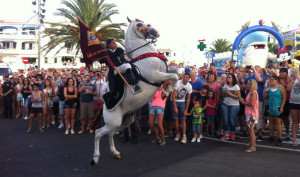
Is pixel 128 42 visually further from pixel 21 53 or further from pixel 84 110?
pixel 21 53

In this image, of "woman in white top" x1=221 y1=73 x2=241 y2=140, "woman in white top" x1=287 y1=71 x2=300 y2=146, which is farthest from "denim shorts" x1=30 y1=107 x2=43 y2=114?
"woman in white top" x1=287 y1=71 x2=300 y2=146

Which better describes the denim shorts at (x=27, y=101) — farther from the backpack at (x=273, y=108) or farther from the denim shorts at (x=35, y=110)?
the backpack at (x=273, y=108)

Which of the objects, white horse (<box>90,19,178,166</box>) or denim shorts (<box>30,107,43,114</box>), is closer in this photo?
white horse (<box>90,19,178,166</box>)

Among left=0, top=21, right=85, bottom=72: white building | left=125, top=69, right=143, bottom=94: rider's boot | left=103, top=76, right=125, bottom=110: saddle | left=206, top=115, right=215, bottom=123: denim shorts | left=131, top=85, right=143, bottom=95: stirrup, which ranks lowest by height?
left=206, top=115, right=215, bottom=123: denim shorts

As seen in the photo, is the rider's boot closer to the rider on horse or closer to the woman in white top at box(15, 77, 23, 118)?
the rider on horse

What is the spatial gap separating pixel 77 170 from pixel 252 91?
431 centimetres

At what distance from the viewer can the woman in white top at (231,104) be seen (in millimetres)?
6625

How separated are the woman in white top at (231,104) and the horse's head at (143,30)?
324 cm

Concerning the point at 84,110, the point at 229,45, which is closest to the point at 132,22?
the point at 84,110

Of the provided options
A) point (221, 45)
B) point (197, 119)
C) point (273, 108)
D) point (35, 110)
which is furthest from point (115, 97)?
point (221, 45)

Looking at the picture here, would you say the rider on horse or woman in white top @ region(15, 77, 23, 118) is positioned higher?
the rider on horse

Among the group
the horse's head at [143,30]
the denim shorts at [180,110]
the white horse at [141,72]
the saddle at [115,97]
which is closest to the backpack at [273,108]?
the denim shorts at [180,110]

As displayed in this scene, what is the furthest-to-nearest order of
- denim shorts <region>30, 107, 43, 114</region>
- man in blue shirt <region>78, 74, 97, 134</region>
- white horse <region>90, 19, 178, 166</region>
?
denim shorts <region>30, 107, 43, 114</region> < man in blue shirt <region>78, 74, 97, 134</region> < white horse <region>90, 19, 178, 166</region>

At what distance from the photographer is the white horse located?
4270mm
